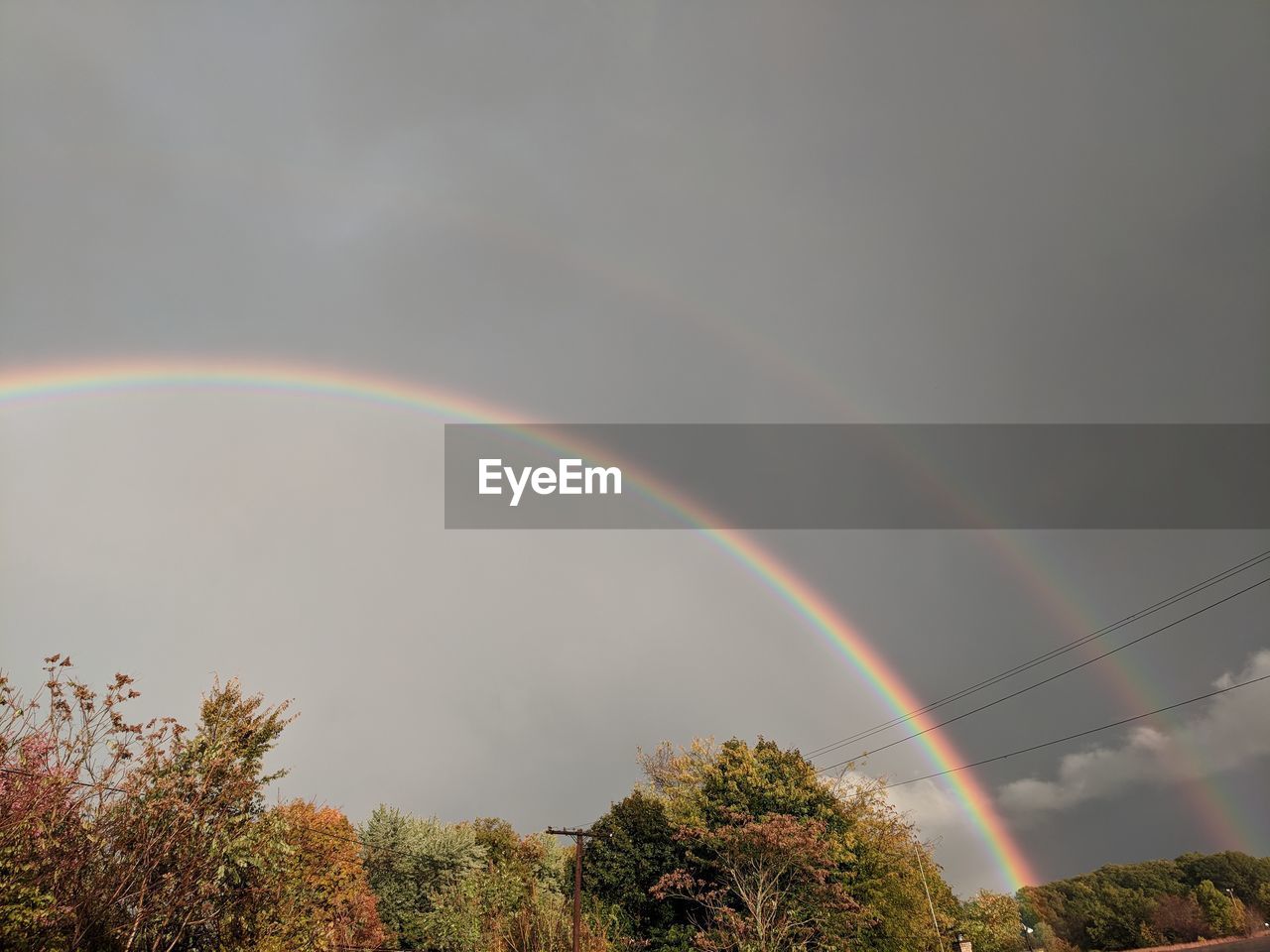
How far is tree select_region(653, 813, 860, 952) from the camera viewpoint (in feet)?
126

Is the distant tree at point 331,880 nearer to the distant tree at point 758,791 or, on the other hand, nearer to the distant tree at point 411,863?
the distant tree at point 411,863

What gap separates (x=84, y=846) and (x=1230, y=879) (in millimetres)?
170260

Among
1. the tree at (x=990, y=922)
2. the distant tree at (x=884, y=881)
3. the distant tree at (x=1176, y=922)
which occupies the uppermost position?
the distant tree at (x=884, y=881)

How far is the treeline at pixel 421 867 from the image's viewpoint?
45.1ft

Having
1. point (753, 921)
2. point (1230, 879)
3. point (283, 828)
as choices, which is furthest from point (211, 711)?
point (1230, 879)

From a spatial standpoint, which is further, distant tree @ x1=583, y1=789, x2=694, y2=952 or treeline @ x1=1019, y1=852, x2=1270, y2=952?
treeline @ x1=1019, y1=852, x2=1270, y2=952

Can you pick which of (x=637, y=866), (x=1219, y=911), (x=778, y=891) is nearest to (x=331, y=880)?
(x=637, y=866)

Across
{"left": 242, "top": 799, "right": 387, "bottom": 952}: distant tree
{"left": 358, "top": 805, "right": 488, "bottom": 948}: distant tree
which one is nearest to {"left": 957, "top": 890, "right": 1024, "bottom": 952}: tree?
{"left": 358, "top": 805, "right": 488, "bottom": 948}: distant tree

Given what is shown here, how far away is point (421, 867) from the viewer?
5666cm

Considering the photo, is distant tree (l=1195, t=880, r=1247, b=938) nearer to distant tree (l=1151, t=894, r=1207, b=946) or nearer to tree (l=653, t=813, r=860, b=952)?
distant tree (l=1151, t=894, r=1207, b=946)

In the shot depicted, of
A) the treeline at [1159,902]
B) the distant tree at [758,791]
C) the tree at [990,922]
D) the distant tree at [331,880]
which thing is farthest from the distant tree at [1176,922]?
the distant tree at [331,880]

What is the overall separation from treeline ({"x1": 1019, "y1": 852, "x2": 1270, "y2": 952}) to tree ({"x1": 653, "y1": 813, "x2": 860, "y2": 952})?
10119 cm

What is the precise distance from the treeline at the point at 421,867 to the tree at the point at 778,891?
4.7 inches

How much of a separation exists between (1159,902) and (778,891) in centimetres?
10919
